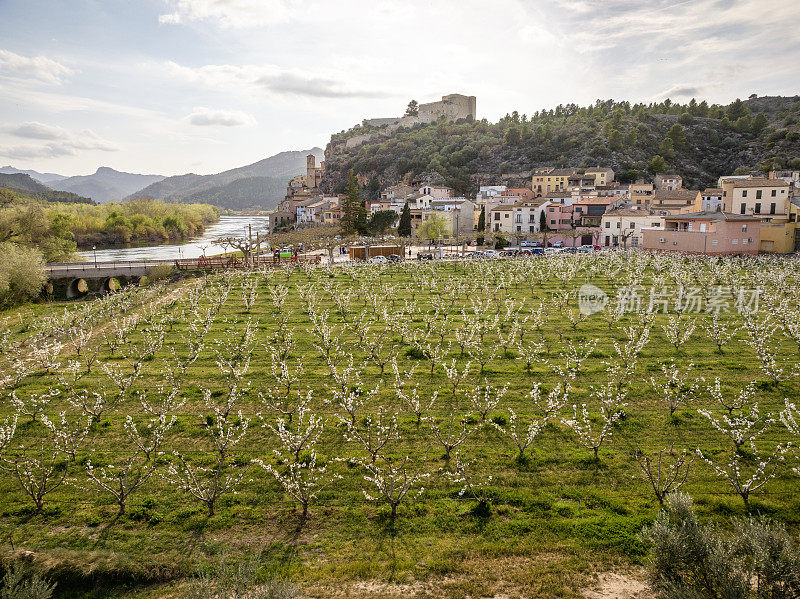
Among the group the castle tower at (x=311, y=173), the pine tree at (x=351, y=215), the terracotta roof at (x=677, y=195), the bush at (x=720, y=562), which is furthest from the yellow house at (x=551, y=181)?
the bush at (x=720, y=562)

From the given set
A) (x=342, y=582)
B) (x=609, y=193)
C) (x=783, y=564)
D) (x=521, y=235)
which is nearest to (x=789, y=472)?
(x=783, y=564)

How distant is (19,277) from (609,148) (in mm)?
131584

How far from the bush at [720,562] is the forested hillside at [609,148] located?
120 meters

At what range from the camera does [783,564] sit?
6766 mm

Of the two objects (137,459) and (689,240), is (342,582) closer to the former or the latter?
(137,459)

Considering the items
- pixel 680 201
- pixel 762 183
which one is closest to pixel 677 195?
pixel 680 201

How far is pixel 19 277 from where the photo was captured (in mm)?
38906

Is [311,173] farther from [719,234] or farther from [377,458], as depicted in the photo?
[377,458]

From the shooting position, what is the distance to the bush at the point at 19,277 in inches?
1481

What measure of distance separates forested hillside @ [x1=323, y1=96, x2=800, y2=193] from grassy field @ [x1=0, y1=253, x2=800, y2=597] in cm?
11137

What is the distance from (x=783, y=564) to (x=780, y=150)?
504 ft

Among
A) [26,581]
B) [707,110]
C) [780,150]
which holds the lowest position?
[26,581]

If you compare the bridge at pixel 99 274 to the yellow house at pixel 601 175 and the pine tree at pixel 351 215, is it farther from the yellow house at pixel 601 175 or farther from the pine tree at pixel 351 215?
the yellow house at pixel 601 175

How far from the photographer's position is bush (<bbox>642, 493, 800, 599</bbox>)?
6.68 metres
